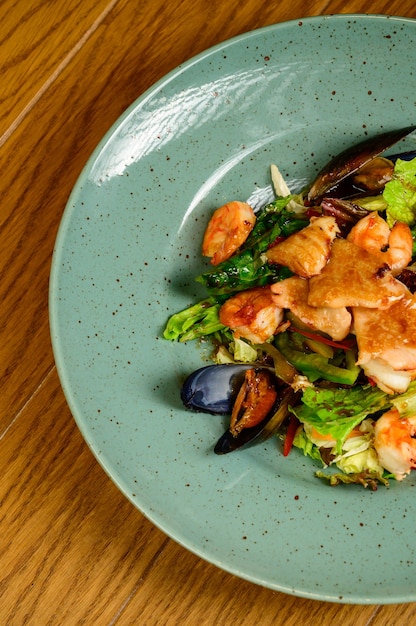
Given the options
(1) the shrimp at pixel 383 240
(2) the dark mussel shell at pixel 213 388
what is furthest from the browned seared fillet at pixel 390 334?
(2) the dark mussel shell at pixel 213 388

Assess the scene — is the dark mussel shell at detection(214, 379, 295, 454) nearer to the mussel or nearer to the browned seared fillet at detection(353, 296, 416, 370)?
the mussel

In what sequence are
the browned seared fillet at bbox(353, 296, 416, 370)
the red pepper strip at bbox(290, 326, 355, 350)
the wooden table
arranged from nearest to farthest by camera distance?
the browned seared fillet at bbox(353, 296, 416, 370)
the red pepper strip at bbox(290, 326, 355, 350)
the wooden table

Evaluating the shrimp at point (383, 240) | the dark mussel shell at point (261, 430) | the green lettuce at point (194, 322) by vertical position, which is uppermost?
the green lettuce at point (194, 322)

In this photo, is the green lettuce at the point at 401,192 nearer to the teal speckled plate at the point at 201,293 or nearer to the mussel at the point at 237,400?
the teal speckled plate at the point at 201,293

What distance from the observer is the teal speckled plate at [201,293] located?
1.81 m

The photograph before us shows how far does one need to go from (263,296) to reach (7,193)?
86 centimetres

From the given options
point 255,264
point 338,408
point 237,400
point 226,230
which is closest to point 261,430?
point 237,400

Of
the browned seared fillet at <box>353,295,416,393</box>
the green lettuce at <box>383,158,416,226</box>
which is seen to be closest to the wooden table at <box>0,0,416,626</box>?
the green lettuce at <box>383,158,416,226</box>

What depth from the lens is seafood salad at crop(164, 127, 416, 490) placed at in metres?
1.81

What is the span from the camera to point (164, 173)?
1.89m

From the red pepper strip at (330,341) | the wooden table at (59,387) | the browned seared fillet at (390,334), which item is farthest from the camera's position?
the wooden table at (59,387)

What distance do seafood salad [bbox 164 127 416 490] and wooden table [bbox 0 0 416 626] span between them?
1.49ft

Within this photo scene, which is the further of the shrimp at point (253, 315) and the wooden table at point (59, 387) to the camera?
the wooden table at point (59, 387)

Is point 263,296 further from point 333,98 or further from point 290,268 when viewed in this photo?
point 333,98
